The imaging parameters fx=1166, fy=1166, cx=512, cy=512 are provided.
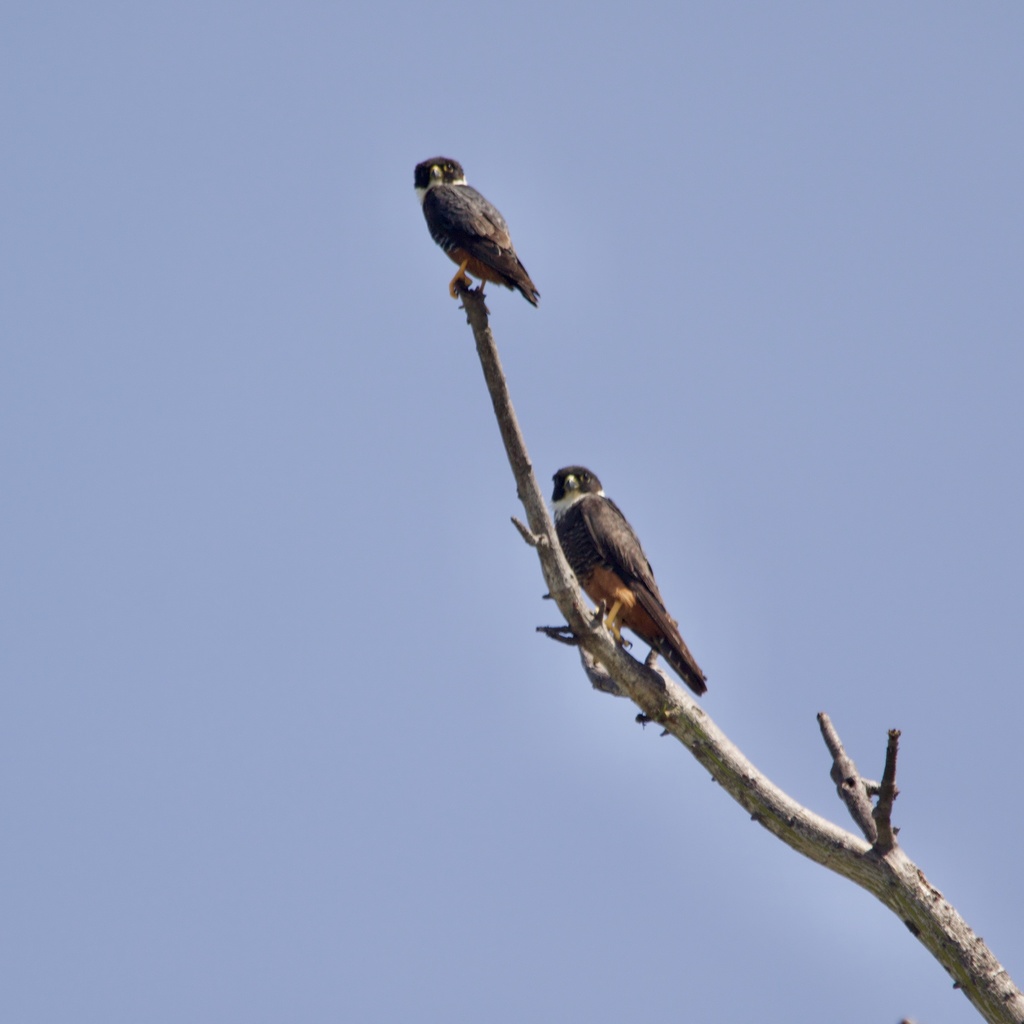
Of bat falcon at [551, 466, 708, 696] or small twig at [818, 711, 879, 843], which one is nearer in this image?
small twig at [818, 711, 879, 843]

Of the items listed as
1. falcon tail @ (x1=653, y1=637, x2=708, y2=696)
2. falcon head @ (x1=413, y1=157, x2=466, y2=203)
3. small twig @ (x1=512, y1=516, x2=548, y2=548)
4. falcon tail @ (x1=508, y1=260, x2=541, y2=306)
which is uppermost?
falcon head @ (x1=413, y1=157, x2=466, y2=203)

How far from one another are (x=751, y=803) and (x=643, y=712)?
0.71 meters

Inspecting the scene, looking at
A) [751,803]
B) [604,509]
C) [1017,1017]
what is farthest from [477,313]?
[1017,1017]

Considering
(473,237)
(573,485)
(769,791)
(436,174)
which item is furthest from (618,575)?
(436,174)

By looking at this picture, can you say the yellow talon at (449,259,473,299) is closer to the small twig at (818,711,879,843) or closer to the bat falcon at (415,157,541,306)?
the bat falcon at (415,157,541,306)

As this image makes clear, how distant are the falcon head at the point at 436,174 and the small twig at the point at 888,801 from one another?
18.1 feet

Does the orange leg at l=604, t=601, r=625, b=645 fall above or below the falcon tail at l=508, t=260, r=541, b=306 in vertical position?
below

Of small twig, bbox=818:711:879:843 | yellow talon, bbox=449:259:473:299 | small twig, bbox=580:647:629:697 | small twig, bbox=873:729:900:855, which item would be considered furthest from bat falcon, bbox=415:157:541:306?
small twig, bbox=873:729:900:855

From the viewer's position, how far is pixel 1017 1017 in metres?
5.23

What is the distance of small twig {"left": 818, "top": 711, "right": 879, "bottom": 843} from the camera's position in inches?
227

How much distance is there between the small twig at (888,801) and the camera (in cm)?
532

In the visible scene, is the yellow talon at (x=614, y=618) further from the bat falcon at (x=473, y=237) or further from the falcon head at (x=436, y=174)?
the falcon head at (x=436, y=174)

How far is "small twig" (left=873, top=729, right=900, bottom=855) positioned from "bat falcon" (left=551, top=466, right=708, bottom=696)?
1302 mm

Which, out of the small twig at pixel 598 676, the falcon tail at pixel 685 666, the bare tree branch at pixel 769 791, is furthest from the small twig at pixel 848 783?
the small twig at pixel 598 676
